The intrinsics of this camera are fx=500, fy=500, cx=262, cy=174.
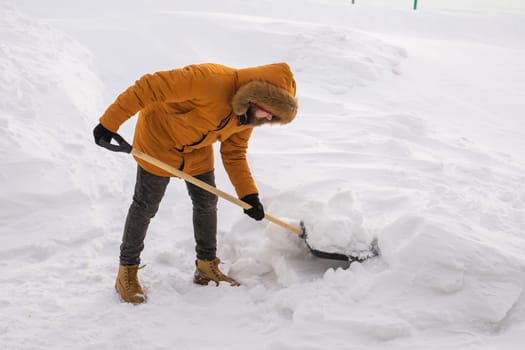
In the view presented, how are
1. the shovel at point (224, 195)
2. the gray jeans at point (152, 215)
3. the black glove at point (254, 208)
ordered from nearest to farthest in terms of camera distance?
the shovel at point (224, 195)
the gray jeans at point (152, 215)
the black glove at point (254, 208)

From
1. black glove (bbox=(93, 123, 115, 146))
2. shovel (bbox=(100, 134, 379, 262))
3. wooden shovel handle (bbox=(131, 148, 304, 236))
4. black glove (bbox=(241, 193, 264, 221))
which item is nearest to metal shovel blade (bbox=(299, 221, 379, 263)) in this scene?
shovel (bbox=(100, 134, 379, 262))

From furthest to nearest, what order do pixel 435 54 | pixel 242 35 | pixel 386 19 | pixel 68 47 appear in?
pixel 386 19 < pixel 435 54 < pixel 242 35 < pixel 68 47

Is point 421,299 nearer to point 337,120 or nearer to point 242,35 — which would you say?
point 337,120

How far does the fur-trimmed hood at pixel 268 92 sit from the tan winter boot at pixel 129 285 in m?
1.00

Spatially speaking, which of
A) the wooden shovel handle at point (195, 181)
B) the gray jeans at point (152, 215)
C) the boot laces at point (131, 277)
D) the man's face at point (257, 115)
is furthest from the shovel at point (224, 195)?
the boot laces at point (131, 277)

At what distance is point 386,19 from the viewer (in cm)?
1112

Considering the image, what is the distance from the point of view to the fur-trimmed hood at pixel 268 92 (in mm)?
2133

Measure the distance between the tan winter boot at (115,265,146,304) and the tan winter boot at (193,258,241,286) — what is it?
33cm

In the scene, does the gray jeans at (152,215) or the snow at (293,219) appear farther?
the gray jeans at (152,215)

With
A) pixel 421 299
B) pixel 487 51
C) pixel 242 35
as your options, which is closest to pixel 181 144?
pixel 421 299

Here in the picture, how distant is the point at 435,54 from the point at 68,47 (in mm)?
5436

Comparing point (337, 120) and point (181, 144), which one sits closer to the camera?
point (181, 144)

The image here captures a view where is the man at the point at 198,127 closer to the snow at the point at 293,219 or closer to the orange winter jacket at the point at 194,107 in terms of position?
the orange winter jacket at the point at 194,107

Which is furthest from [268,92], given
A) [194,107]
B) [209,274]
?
[209,274]
